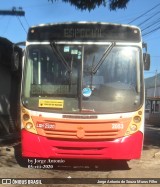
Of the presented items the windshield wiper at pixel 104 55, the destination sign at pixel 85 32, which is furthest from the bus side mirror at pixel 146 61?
the windshield wiper at pixel 104 55

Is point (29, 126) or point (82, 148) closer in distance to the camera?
point (82, 148)

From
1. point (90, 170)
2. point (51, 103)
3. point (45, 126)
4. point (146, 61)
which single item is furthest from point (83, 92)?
point (90, 170)

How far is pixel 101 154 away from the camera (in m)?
8.70

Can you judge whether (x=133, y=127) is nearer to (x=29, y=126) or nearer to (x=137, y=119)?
(x=137, y=119)

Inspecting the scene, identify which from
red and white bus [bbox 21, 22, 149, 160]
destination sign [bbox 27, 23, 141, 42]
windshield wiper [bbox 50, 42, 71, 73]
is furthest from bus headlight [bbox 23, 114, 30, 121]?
destination sign [bbox 27, 23, 141, 42]

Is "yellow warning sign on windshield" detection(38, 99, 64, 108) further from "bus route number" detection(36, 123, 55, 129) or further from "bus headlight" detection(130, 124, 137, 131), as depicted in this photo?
"bus headlight" detection(130, 124, 137, 131)

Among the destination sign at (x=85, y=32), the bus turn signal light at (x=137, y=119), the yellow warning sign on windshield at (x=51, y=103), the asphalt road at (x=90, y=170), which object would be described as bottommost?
the asphalt road at (x=90, y=170)

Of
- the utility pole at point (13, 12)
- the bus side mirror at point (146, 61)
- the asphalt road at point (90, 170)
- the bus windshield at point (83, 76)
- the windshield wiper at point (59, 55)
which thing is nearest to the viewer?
the asphalt road at point (90, 170)

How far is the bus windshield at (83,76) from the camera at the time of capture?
8.94 m

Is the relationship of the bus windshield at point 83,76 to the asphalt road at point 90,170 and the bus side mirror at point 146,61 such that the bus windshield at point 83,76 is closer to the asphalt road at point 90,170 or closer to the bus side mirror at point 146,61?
the bus side mirror at point 146,61

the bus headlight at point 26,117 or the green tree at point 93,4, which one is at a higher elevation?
the green tree at point 93,4

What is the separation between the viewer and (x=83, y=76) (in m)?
9.05

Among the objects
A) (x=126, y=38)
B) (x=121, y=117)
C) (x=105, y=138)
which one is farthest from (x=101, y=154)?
(x=126, y=38)

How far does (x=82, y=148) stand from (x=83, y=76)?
5.19 ft
